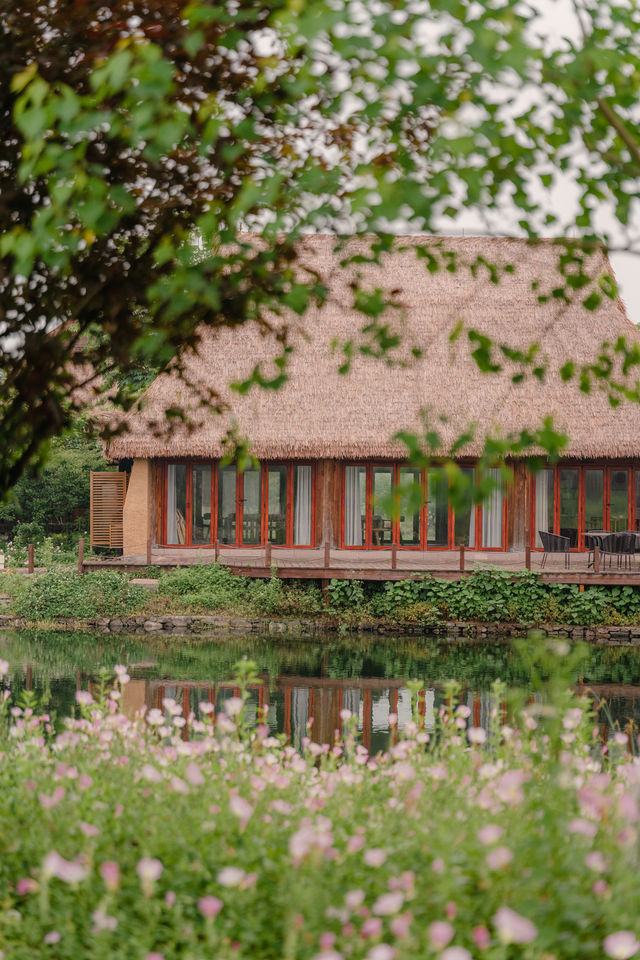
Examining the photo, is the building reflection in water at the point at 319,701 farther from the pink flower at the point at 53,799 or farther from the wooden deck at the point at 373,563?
the pink flower at the point at 53,799

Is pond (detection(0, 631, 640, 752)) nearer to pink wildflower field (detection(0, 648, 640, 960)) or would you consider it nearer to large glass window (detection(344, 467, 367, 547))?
large glass window (detection(344, 467, 367, 547))

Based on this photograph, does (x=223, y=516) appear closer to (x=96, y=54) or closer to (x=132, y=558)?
(x=132, y=558)

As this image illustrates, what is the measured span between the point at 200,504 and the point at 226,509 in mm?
607

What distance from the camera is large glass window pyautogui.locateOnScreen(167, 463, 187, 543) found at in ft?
69.2

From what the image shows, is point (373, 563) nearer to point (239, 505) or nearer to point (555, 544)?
point (555, 544)

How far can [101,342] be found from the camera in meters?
4.40

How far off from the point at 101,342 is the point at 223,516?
1678cm

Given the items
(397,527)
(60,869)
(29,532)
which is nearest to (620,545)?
(397,527)

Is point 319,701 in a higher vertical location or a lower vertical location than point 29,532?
lower

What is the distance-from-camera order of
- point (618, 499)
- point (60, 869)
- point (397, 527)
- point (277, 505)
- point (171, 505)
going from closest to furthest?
1. point (60, 869)
2. point (397, 527)
3. point (618, 499)
4. point (277, 505)
5. point (171, 505)

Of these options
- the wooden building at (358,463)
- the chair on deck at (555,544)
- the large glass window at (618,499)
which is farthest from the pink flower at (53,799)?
the large glass window at (618,499)

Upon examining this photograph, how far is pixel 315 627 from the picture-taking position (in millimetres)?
17250

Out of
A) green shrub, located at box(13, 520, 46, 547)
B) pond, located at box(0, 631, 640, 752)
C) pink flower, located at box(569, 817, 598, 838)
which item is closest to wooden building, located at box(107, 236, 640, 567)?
pond, located at box(0, 631, 640, 752)

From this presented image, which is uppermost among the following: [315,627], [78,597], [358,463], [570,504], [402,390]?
[402,390]
